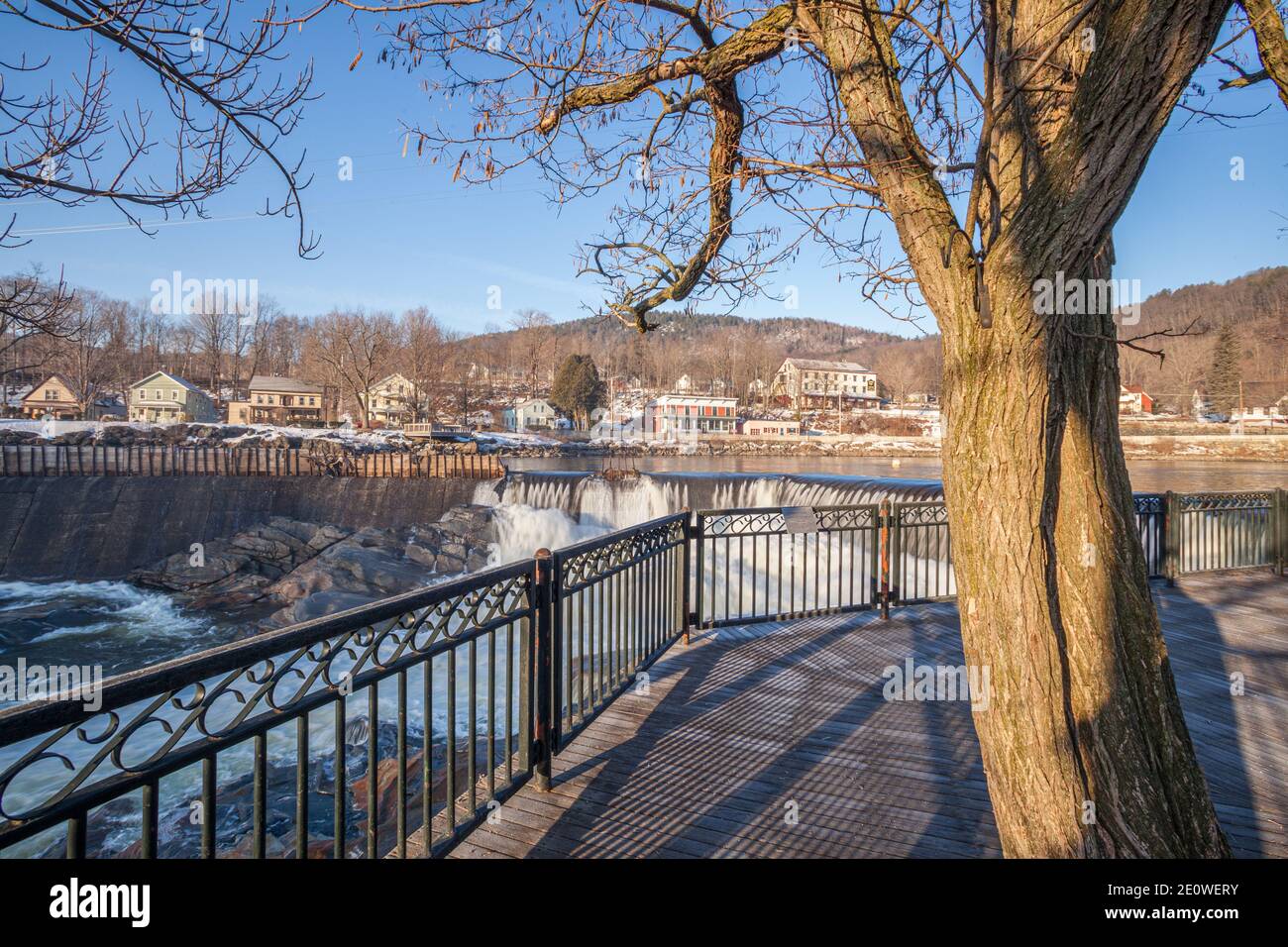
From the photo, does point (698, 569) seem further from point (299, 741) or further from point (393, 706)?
point (393, 706)

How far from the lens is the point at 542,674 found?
3.77m

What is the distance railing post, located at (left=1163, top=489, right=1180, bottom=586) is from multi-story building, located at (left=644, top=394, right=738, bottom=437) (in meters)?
51.4

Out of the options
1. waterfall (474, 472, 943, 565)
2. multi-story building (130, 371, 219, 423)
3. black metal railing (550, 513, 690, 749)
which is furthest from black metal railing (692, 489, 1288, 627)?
multi-story building (130, 371, 219, 423)

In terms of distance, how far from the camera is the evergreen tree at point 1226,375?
45.8 m

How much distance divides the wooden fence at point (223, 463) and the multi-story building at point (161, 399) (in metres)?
31.8

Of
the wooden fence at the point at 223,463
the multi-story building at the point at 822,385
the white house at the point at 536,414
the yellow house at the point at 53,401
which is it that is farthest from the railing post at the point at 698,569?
the multi-story building at the point at 822,385

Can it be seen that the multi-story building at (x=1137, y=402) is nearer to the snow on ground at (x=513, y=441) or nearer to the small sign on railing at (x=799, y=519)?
the snow on ground at (x=513, y=441)

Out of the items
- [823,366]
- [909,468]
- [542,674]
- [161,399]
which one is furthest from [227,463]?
[823,366]

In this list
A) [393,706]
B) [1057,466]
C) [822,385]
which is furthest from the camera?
[822,385]

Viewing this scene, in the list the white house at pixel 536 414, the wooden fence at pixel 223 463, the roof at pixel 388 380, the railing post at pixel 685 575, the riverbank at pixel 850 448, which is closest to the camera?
the railing post at pixel 685 575

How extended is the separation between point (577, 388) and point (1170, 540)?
181ft
